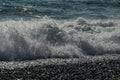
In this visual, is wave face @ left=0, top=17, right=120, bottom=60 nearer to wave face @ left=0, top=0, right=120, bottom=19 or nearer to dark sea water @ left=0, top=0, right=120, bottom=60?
dark sea water @ left=0, top=0, right=120, bottom=60

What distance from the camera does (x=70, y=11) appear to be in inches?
945

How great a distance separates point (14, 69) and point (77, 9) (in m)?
12.4

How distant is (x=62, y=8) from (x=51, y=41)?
28.8 ft

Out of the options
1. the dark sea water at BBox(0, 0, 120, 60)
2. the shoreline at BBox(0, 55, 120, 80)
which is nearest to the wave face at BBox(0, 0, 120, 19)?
the dark sea water at BBox(0, 0, 120, 60)

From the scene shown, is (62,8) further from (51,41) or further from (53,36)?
(51,41)

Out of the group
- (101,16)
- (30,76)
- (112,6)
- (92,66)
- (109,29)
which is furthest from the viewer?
(112,6)

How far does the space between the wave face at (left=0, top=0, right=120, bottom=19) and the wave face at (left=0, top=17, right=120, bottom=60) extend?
14.1ft

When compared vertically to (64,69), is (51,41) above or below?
below

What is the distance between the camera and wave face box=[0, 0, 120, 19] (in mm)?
22453

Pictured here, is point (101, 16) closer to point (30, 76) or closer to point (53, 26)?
point (53, 26)

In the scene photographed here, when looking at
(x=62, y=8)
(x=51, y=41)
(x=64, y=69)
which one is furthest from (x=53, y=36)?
(x=62, y=8)

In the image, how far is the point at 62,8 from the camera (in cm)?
2456

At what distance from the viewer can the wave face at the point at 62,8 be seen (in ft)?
73.7

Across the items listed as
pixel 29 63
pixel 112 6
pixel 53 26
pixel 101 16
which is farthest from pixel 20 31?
pixel 112 6
